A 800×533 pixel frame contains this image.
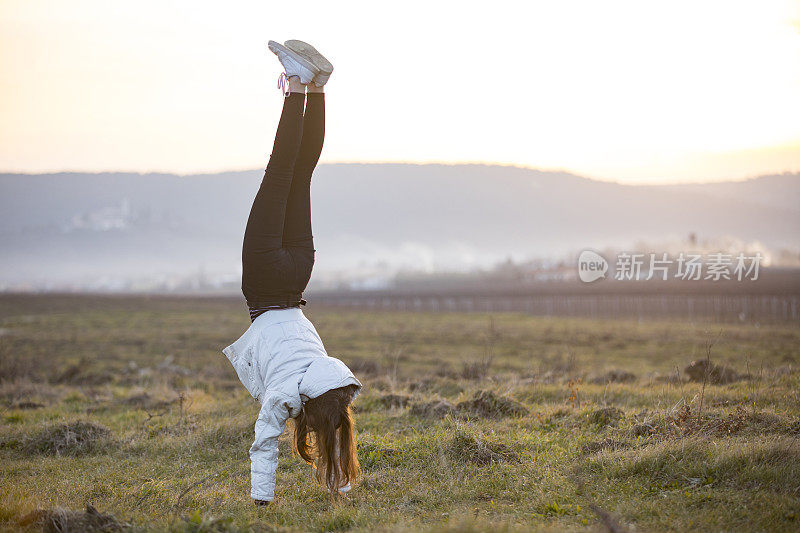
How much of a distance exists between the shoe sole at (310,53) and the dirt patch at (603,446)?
4027 mm

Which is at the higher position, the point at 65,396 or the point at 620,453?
the point at 620,453

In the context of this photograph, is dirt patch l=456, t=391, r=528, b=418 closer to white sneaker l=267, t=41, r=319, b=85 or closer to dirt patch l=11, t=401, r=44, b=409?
white sneaker l=267, t=41, r=319, b=85

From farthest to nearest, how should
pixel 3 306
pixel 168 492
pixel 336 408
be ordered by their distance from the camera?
pixel 3 306 → pixel 168 492 → pixel 336 408

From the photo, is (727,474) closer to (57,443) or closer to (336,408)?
(336,408)

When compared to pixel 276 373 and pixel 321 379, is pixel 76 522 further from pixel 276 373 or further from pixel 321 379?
pixel 321 379

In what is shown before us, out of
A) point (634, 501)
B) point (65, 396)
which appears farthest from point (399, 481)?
point (65, 396)

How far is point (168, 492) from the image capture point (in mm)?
5371

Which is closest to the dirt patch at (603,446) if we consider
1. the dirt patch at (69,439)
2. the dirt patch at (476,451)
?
the dirt patch at (476,451)

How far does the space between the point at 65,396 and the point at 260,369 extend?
8699 millimetres

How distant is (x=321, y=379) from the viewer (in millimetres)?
4387

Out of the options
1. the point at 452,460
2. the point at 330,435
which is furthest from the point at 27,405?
the point at 330,435

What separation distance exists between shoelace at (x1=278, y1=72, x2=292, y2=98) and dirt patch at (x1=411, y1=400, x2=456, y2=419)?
4.52 m

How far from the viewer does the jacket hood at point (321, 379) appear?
14.3 feet

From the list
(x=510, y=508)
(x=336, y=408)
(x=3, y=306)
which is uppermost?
(x=336, y=408)
